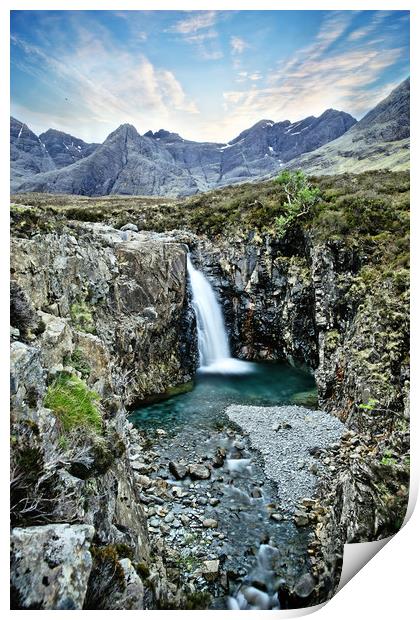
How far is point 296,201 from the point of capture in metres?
13.3

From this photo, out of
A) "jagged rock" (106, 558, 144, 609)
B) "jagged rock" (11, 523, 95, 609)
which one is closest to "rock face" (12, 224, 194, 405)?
"jagged rock" (11, 523, 95, 609)

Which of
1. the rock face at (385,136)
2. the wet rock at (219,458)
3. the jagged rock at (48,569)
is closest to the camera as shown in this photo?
the jagged rock at (48,569)

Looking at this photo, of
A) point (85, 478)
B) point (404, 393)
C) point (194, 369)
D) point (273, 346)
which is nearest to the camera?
point (85, 478)

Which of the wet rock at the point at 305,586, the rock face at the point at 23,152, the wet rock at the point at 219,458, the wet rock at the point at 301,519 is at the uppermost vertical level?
the rock face at the point at 23,152

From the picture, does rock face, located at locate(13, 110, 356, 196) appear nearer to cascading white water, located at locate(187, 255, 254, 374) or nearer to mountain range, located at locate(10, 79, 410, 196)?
mountain range, located at locate(10, 79, 410, 196)

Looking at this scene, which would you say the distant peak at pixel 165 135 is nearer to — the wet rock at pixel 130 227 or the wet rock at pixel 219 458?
the wet rock at pixel 219 458

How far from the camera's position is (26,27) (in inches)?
172

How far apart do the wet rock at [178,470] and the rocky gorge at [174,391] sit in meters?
0.03

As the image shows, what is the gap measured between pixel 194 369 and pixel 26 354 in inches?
319

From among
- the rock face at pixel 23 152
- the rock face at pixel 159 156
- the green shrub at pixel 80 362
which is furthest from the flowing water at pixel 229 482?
the rock face at pixel 23 152

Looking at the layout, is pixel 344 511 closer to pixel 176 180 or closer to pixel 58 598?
pixel 58 598

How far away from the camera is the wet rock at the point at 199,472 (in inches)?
295
